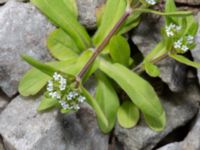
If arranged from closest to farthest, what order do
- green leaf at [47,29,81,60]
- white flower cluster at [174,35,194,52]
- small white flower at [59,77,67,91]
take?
small white flower at [59,77,67,91] < white flower cluster at [174,35,194,52] < green leaf at [47,29,81,60]

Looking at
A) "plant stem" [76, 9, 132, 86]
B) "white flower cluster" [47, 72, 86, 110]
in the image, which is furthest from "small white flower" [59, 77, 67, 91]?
"plant stem" [76, 9, 132, 86]

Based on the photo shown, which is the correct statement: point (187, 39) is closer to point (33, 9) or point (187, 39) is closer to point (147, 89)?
point (147, 89)

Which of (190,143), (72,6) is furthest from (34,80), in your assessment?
(190,143)

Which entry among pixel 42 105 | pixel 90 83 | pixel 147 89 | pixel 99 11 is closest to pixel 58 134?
pixel 42 105

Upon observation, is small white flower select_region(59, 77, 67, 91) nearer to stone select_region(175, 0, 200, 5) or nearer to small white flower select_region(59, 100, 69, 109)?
small white flower select_region(59, 100, 69, 109)

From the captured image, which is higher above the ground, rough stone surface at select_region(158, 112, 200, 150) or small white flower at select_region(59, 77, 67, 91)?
small white flower at select_region(59, 77, 67, 91)

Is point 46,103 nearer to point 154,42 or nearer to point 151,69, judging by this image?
point 151,69

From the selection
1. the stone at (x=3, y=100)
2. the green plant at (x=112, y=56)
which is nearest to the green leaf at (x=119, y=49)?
the green plant at (x=112, y=56)
